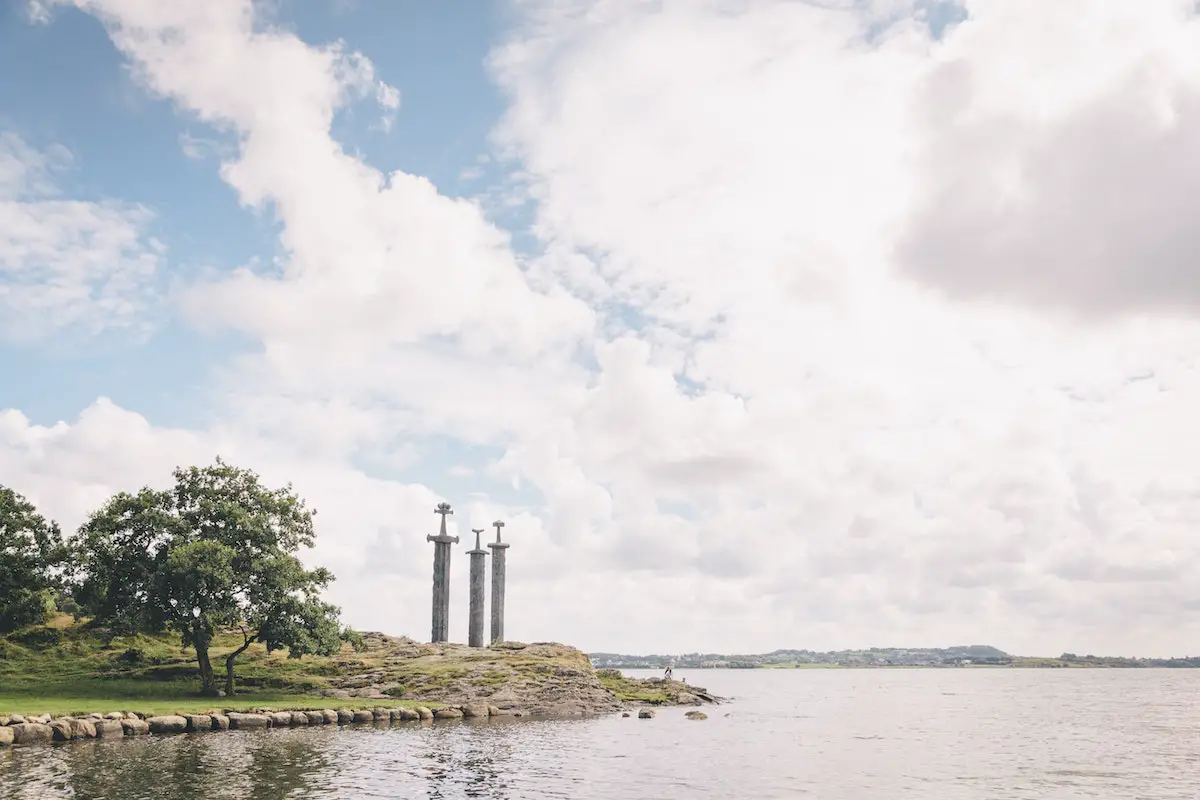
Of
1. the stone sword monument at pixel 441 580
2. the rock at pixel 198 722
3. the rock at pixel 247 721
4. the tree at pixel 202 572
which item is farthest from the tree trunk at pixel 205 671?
the stone sword monument at pixel 441 580

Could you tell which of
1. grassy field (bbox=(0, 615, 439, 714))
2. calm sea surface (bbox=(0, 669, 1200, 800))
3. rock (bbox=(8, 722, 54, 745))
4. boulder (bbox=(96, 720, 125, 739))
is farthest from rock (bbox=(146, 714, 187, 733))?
rock (bbox=(8, 722, 54, 745))

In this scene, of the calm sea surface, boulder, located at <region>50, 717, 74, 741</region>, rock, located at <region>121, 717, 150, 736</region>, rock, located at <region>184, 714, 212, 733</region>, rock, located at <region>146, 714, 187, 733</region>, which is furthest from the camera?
rock, located at <region>184, 714, 212, 733</region>

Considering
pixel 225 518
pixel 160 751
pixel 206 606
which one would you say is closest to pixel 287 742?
pixel 160 751

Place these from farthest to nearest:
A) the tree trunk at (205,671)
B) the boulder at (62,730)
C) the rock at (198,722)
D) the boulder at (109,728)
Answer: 1. the tree trunk at (205,671)
2. the rock at (198,722)
3. the boulder at (109,728)
4. the boulder at (62,730)

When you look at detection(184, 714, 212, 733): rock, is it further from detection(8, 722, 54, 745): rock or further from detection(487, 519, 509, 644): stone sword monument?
detection(487, 519, 509, 644): stone sword monument

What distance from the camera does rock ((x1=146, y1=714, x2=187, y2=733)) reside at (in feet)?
178

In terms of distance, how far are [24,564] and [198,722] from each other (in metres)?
28.9

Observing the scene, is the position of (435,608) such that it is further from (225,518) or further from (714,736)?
(714,736)

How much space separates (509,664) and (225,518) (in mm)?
31930

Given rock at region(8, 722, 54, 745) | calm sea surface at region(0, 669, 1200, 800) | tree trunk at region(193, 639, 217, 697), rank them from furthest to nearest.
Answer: tree trunk at region(193, 639, 217, 697) < rock at region(8, 722, 54, 745) < calm sea surface at region(0, 669, 1200, 800)

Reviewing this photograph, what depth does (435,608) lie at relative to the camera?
103 metres

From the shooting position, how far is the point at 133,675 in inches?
2876

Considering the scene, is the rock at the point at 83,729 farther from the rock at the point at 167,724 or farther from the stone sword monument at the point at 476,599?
the stone sword monument at the point at 476,599

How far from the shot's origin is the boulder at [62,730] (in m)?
49.2
